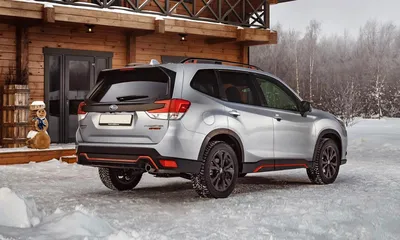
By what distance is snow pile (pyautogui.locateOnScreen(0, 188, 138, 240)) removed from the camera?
17.0 ft

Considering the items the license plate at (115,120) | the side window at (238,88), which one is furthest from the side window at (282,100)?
the license plate at (115,120)

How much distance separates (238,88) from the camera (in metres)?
8.34

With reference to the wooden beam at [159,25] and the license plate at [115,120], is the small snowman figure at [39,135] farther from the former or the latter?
the license plate at [115,120]

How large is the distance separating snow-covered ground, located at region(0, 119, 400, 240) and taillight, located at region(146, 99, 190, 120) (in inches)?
40.7

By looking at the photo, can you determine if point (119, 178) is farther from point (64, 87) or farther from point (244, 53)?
point (244, 53)

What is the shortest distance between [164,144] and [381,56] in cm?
6057

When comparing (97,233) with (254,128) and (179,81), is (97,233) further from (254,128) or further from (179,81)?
(254,128)

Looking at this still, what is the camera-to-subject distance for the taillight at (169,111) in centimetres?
710

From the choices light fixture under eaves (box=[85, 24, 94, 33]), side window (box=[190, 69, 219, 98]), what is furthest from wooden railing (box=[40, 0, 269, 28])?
side window (box=[190, 69, 219, 98])

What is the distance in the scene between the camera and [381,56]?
6419cm

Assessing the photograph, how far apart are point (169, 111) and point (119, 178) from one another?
6.57 feet

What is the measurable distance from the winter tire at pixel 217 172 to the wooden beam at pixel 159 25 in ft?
26.7

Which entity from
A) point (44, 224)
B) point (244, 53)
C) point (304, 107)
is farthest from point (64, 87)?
point (44, 224)

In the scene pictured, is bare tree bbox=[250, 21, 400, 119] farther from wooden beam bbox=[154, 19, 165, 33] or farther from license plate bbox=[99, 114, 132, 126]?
license plate bbox=[99, 114, 132, 126]
